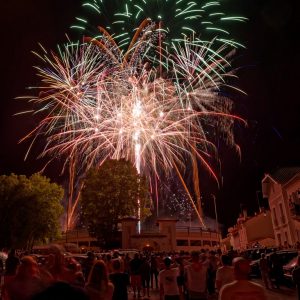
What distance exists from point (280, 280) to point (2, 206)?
2977cm

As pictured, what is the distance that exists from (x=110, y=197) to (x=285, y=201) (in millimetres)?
19747

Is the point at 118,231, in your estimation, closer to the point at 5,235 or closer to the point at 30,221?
the point at 30,221

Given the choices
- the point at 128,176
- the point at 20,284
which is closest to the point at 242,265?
the point at 20,284

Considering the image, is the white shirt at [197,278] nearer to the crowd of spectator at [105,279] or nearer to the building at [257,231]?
the crowd of spectator at [105,279]

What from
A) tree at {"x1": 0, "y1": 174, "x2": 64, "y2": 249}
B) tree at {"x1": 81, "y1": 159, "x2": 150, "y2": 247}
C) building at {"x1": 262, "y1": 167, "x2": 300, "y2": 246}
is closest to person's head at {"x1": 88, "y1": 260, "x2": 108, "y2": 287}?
tree at {"x1": 81, "y1": 159, "x2": 150, "y2": 247}

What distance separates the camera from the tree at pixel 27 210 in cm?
3706

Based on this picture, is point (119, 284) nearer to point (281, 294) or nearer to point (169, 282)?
point (169, 282)

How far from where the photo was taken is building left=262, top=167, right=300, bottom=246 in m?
36.8

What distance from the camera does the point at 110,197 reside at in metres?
37.7

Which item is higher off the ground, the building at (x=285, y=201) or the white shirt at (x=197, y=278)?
the building at (x=285, y=201)

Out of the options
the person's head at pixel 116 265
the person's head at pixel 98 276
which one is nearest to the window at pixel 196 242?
the person's head at pixel 116 265

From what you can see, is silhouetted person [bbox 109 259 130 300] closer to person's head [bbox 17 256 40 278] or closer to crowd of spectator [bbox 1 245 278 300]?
crowd of spectator [bbox 1 245 278 300]

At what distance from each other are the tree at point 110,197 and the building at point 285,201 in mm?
15705

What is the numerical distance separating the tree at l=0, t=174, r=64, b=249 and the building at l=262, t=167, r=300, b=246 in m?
25.8
